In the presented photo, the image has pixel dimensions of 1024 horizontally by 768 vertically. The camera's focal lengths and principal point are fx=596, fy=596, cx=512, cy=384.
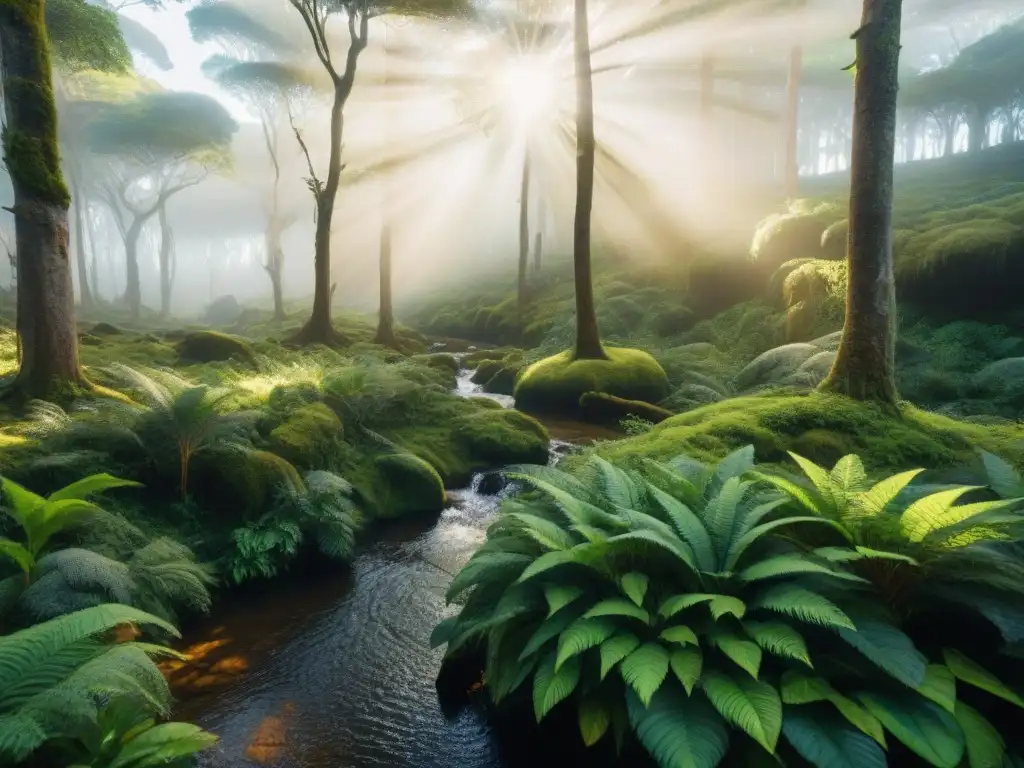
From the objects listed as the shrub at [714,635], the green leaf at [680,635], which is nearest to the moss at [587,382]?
the shrub at [714,635]

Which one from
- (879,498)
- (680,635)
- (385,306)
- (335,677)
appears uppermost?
(385,306)

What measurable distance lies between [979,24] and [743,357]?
66.9 meters

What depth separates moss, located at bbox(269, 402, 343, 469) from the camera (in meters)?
7.09

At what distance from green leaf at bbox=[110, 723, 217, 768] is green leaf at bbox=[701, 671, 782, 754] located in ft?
6.84

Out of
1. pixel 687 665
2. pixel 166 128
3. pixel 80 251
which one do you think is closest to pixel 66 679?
pixel 687 665

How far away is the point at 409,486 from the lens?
7961 mm

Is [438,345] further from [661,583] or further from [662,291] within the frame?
[661,583]

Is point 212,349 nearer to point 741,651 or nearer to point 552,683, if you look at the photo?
point 552,683

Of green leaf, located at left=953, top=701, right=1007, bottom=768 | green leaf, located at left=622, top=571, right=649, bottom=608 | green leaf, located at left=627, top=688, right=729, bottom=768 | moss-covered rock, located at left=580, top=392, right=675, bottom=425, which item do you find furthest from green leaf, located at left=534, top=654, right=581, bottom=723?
moss-covered rock, located at left=580, top=392, right=675, bottom=425

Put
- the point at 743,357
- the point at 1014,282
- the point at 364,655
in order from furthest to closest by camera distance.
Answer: the point at 743,357, the point at 1014,282, the point at 364,655

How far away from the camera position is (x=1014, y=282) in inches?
495

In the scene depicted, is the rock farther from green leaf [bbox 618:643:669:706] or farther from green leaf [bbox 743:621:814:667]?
green leaf [bbox 743:621:814:667]

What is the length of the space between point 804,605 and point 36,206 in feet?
31.1

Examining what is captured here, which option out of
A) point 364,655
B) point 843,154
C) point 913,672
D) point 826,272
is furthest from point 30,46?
point 843,154
